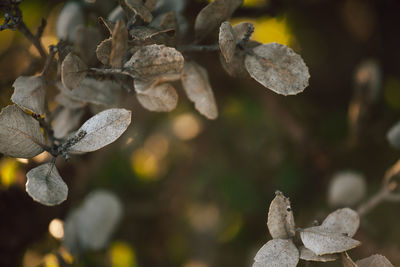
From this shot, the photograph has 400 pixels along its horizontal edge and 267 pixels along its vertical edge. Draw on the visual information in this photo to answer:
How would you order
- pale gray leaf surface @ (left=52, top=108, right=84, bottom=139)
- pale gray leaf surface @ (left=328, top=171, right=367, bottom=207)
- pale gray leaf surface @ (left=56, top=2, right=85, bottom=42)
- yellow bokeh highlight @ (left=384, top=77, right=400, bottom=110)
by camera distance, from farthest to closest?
yellow bokeh highlight @ (left=384, top=77, right=400, bottom=110) → pale gray leaf surface @ (left=328, top=171, right=367, bottom=207) → pale gray leaf surface @ (left=56, top=2, right=85, bottom=42) → pale gray leaf surface @ (left=52, top=108, right=84, bottom=139)

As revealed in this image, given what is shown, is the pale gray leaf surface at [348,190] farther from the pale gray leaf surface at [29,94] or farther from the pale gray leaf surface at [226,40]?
the pale gray leaf surface at [29,94]

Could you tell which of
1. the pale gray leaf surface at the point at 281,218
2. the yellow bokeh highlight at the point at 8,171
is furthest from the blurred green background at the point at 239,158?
the pale gray leaf surface at the point at 281,218

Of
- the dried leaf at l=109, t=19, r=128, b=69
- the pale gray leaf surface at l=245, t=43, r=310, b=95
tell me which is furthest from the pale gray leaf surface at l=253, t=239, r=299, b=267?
the dried leaf at l=109, t=19, r=128, b=69

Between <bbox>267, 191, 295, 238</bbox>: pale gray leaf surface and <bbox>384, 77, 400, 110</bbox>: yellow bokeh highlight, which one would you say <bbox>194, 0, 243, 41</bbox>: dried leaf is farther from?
<bbox>384, 77, 400, 110</bbox>: yellow bokeh highlight

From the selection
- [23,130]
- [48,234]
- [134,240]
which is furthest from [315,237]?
[134,240]

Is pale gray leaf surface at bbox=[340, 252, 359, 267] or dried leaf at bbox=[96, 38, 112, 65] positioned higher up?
dried leaf at bbox=[96, 38, 112, 65]

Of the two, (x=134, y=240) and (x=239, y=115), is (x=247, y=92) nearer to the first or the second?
(x=239, y=115)
